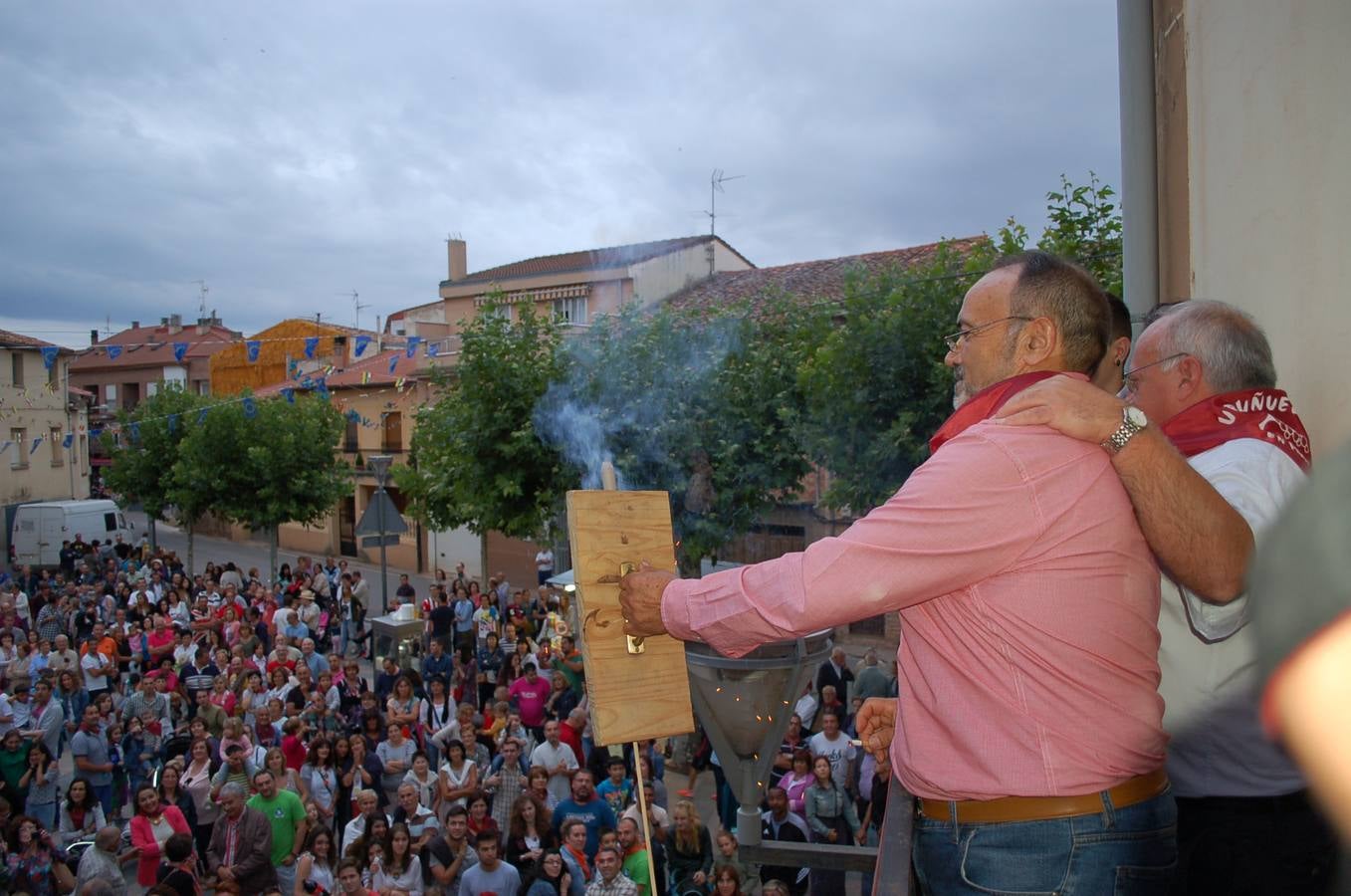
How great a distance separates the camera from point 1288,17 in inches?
104

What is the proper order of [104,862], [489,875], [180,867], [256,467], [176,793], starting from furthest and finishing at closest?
[256,467], [176,793], [104,862], [180,867], [489,875]

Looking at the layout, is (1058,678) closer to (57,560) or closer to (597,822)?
(597,822)

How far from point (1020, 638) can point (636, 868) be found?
5665 millimetres

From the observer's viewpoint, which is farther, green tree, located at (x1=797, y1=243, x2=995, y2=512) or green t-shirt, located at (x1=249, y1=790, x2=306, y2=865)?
green tree, located at (x1=797, y1=243, x2=995, y2=512)

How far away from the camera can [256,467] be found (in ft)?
85.9

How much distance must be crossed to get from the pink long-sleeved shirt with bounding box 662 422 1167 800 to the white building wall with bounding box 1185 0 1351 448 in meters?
1.08

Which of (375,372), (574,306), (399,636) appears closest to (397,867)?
(399,636)

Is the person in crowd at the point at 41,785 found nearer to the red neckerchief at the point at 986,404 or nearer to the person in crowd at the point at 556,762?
the person in crowd at the point at 556,762

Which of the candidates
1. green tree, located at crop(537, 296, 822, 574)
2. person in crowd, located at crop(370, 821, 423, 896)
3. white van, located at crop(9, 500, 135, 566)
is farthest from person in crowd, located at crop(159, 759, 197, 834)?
white van, located at crop(9, 500, 135, 566)

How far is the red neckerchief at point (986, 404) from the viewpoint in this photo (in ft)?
5.93

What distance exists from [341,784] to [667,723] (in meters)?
6.99

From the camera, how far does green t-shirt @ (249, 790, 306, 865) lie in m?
7.57

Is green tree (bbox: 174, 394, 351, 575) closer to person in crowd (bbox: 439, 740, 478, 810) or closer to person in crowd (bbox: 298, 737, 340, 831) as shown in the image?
person in crowd (bbox: 298, 737, 340, 831)

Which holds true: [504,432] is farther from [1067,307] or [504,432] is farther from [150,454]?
[150,454]
